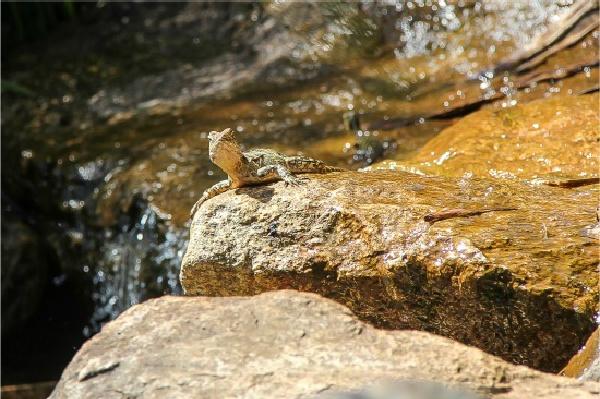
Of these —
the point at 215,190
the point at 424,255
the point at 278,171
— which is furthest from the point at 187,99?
the point at 424,255

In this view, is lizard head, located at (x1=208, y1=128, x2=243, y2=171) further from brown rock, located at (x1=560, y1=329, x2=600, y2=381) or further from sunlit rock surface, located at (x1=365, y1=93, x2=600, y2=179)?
brown rock, located at (x1=560, y1=329, x2=600, y2=381)

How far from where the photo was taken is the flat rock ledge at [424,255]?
12.1 ft

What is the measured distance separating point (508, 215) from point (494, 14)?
6.18 m

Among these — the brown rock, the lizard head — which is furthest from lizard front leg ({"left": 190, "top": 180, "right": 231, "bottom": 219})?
the brown rock

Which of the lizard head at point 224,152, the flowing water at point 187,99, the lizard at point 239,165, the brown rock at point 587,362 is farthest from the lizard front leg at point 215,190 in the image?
the brown rock at point 587,362

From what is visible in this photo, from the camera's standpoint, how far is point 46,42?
12.3 meters

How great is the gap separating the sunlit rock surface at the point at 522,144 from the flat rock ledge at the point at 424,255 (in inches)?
45.8

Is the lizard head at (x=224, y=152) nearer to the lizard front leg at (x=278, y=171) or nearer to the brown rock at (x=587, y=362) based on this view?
the lizard front leg at (x=278, y=171)

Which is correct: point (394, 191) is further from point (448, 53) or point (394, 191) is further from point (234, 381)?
point (448, 53)

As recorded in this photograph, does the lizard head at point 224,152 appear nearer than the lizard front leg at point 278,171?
No

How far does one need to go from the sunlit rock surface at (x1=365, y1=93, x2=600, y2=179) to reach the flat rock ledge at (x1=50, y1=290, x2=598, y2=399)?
266 centimetres

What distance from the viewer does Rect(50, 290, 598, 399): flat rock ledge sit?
2641 mm

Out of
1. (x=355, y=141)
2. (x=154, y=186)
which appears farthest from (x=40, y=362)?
(x=355, y=141)

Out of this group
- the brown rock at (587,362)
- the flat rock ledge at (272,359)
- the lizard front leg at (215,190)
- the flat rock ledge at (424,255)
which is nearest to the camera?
the flat rock ledge at (272,359)
